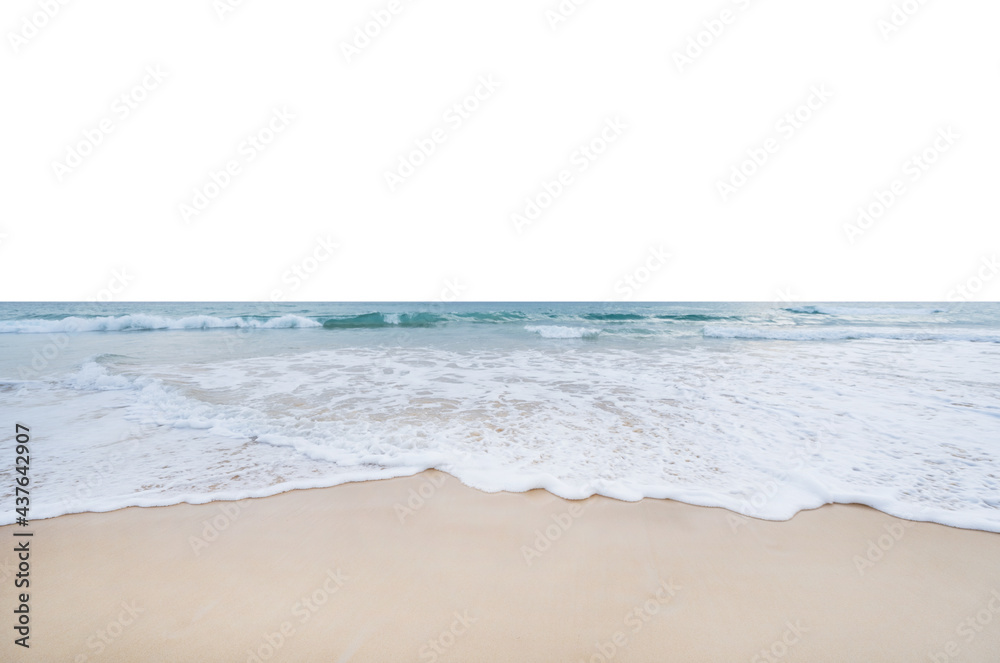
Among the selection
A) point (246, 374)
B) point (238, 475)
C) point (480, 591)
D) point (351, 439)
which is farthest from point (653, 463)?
point (246, 374)

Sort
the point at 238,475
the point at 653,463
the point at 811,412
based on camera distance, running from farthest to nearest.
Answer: the point at 811,412, the point at 653,463, the point at 238,475

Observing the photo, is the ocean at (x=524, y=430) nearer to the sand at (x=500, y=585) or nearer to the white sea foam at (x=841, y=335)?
the sand at (x=500, y=585)

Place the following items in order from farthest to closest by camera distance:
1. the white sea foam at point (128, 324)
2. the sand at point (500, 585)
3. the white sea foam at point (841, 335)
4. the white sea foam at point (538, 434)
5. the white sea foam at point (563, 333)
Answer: the white sea foam at point (128, 324)
the white sea foam at point (563, 333)
the white sea foam at point (841, 335)
the white sea foam at point (538, 434)
the sand at point (500, 585)

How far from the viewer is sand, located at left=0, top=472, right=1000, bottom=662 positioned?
1605mm

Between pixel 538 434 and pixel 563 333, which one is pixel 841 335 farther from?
pixel 538 434

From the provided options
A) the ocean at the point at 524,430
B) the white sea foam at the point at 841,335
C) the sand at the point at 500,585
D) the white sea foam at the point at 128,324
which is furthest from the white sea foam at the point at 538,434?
the white sea foam at the point at 128,324

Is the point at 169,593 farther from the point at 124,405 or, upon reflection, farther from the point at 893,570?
the point at 124,405

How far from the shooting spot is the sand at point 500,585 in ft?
5.27

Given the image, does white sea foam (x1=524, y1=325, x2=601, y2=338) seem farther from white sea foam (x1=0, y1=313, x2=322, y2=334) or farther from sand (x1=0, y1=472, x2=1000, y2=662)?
sand (x1=0, y1=472, x2=1000, y2=662)

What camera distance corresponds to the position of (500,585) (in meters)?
1.92

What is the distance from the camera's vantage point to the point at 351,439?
3.90 metres

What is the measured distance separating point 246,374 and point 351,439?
454 cm

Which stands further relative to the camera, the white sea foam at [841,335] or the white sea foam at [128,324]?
the white sea foam at [128,324]

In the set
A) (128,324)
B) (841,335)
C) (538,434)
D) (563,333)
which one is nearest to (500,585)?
(538,434)
